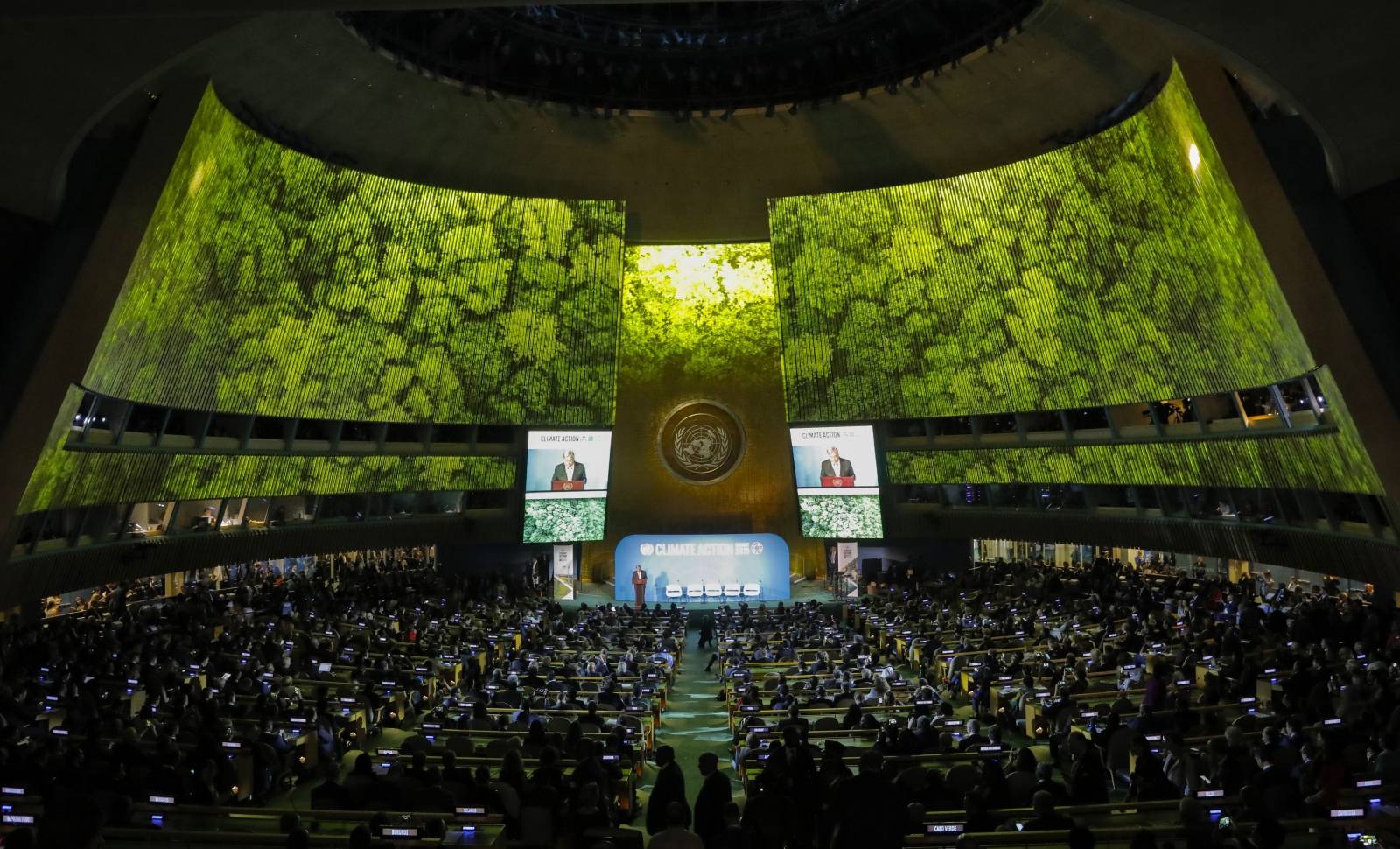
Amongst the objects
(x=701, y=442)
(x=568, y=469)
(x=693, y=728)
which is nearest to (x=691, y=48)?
(x=568, y=469)

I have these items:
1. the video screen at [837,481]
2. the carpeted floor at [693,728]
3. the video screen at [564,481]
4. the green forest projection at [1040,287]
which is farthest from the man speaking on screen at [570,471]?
the carpeted floor at [693,728]

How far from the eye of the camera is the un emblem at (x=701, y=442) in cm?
2798

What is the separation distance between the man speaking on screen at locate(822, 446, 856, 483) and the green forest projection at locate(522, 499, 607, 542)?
5.41 m

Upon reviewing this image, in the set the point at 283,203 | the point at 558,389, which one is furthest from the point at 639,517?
the point at 283,203

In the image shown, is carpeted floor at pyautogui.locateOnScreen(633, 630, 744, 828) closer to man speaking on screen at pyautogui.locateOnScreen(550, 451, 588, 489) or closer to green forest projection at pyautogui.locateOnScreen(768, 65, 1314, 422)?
man speaking on screen at pyautogui.locateOnScreen(550, 451, 588, 489)

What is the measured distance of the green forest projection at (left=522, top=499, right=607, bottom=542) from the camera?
82.2ft

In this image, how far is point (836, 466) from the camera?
24.4 meters

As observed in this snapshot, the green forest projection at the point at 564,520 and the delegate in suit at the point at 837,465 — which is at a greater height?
the delegate in suit at the point at 837,465

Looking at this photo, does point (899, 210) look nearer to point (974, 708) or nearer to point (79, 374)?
point (974, 708)

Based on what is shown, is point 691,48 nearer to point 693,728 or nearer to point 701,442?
point 701,442

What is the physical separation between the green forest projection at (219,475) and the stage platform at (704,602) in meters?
3.85

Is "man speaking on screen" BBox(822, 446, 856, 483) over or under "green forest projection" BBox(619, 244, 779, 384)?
under

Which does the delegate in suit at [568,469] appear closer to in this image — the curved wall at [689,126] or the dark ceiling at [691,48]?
the curved wall at [689,126]

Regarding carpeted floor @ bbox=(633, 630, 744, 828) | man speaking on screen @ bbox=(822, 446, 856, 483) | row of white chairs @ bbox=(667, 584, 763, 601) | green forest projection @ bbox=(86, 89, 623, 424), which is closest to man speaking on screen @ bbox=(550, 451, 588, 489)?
green forest projection @ bbox=(86, 89, 623, 424)
